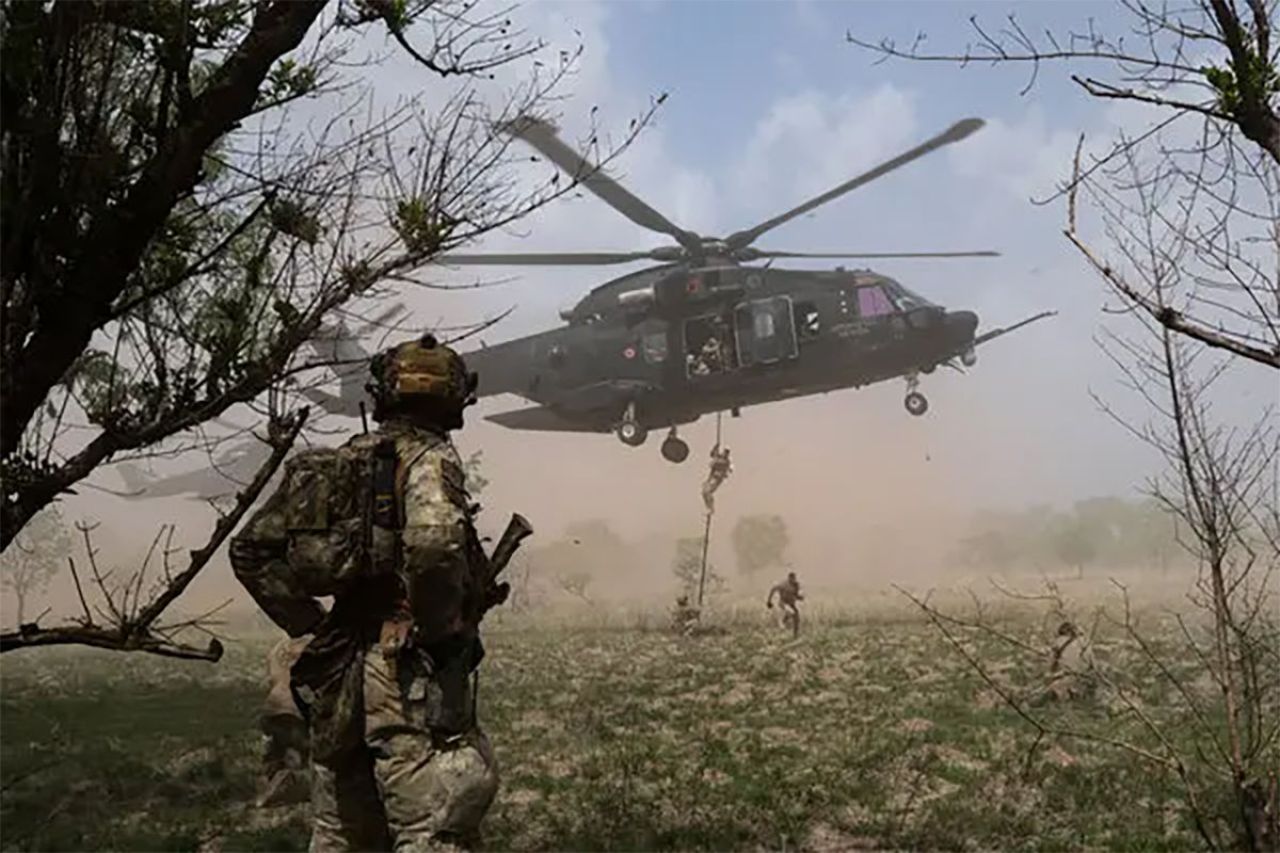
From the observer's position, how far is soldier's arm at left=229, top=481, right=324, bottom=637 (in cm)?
366

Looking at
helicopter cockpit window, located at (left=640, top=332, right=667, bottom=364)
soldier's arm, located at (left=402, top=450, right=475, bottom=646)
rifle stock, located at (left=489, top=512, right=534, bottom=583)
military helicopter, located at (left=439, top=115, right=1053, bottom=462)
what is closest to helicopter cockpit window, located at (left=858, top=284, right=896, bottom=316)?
military helicopter, located at (left=439, top=115, right=1053, bottom=462)

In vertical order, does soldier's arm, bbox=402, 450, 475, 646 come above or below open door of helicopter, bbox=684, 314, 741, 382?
below

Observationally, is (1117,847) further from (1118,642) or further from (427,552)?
(1118,642)

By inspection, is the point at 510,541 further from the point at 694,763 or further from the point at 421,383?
the point at 694,763

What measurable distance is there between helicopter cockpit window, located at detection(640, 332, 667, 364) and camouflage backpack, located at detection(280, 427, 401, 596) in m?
16.8

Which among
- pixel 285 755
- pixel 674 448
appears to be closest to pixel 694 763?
pixel 285 755

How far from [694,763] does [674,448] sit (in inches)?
537

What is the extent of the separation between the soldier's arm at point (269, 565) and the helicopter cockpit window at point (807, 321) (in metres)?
16.6

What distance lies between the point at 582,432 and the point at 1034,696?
1256 cm

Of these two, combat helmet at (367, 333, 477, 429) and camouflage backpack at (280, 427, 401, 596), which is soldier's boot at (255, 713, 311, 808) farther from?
combat helmet at (367, 333, 477, 429)

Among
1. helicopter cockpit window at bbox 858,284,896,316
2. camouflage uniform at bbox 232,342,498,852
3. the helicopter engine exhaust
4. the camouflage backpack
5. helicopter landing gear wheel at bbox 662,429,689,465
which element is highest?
the helicopter engine exhaust

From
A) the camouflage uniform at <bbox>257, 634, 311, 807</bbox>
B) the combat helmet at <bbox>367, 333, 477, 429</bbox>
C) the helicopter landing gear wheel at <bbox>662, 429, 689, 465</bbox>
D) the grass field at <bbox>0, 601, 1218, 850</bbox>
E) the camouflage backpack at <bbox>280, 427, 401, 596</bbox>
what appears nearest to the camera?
the camouflage backpack at <bbox>280, 427, 401, 596</bbox>

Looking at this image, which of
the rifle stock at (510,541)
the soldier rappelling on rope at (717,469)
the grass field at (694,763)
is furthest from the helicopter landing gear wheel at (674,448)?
the rifle stock at (510,541)

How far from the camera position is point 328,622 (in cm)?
373
